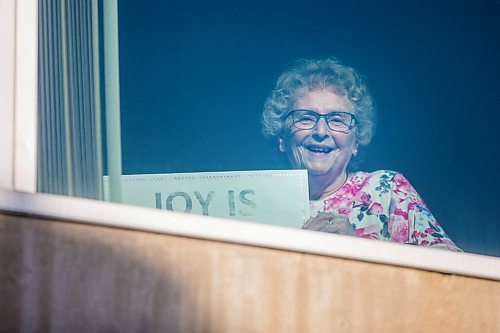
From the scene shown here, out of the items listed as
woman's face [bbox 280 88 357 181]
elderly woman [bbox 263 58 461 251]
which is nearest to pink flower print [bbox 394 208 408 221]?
elderly woman [bbox 263 58 461 251]

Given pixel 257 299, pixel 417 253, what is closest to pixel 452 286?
pixel 417 253

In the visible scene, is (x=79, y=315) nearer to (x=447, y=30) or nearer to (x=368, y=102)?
(x=368, y=102)

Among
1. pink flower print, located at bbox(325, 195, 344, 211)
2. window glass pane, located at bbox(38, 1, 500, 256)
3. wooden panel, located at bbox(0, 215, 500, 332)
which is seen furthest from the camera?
pink flower print, located at bbox(325, 195, 344, 211)

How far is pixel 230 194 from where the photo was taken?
2.81 m

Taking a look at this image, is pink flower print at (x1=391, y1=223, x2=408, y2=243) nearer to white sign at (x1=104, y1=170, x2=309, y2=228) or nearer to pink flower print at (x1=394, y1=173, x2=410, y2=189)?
pink flower print at (x1=394, y1=173, x2=410, y2=189)

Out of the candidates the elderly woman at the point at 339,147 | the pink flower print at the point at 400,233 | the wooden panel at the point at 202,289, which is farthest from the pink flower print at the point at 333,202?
the wooden panel at the point at 202,289

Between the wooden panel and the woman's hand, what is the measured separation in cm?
68

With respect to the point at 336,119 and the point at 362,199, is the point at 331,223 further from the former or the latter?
the point at 336,119

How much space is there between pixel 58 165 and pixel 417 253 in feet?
3.09

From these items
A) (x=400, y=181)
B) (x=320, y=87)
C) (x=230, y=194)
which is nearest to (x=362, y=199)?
(x=400, y=181)

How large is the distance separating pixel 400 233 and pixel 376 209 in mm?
118

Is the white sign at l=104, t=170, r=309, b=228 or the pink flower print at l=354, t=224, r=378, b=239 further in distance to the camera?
the pink flower print at l=354, t=224, r=378, b=239

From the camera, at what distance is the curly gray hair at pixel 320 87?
3.10m

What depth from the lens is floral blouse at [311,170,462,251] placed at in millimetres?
3070
